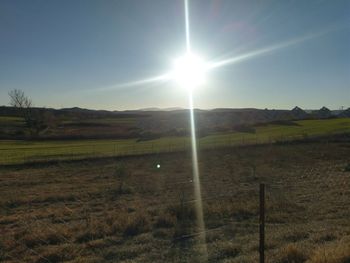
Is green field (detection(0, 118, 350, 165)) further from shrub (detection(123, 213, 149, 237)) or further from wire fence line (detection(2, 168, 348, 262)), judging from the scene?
shrub (detection(123, 213, 149, 237))

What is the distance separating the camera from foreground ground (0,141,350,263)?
31.9 feet

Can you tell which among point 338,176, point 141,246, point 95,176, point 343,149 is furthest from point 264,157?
point 141,246

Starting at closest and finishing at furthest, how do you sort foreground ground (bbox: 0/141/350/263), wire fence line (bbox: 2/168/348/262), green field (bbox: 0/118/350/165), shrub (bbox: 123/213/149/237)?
foreground ground (bbox: 0/141/350/263) < wire fence line (bbox: 2/168/348/262) < shrub (bbox: 123/213/149/237) < green field (bbox: 0/118/350/165)

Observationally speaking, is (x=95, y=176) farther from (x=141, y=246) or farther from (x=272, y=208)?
(x=141, y=246)

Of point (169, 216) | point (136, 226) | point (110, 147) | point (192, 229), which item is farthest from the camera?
point (110, 147)

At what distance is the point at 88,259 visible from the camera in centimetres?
938

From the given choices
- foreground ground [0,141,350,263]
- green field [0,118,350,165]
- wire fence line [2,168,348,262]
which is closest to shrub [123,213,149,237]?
foreground ground [0,141,350,263]

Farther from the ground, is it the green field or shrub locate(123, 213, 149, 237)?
shrub locate(123, 213, 149, 237)

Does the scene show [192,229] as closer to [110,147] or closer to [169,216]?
[169,216]

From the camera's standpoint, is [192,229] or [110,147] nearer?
[192,229]

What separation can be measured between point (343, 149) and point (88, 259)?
3978 cm

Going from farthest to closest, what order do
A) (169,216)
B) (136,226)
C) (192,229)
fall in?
1. (169,216)
2. (136,226)
3. (192,229)

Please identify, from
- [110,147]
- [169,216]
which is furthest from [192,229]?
[110,147]

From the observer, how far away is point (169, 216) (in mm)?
13625
